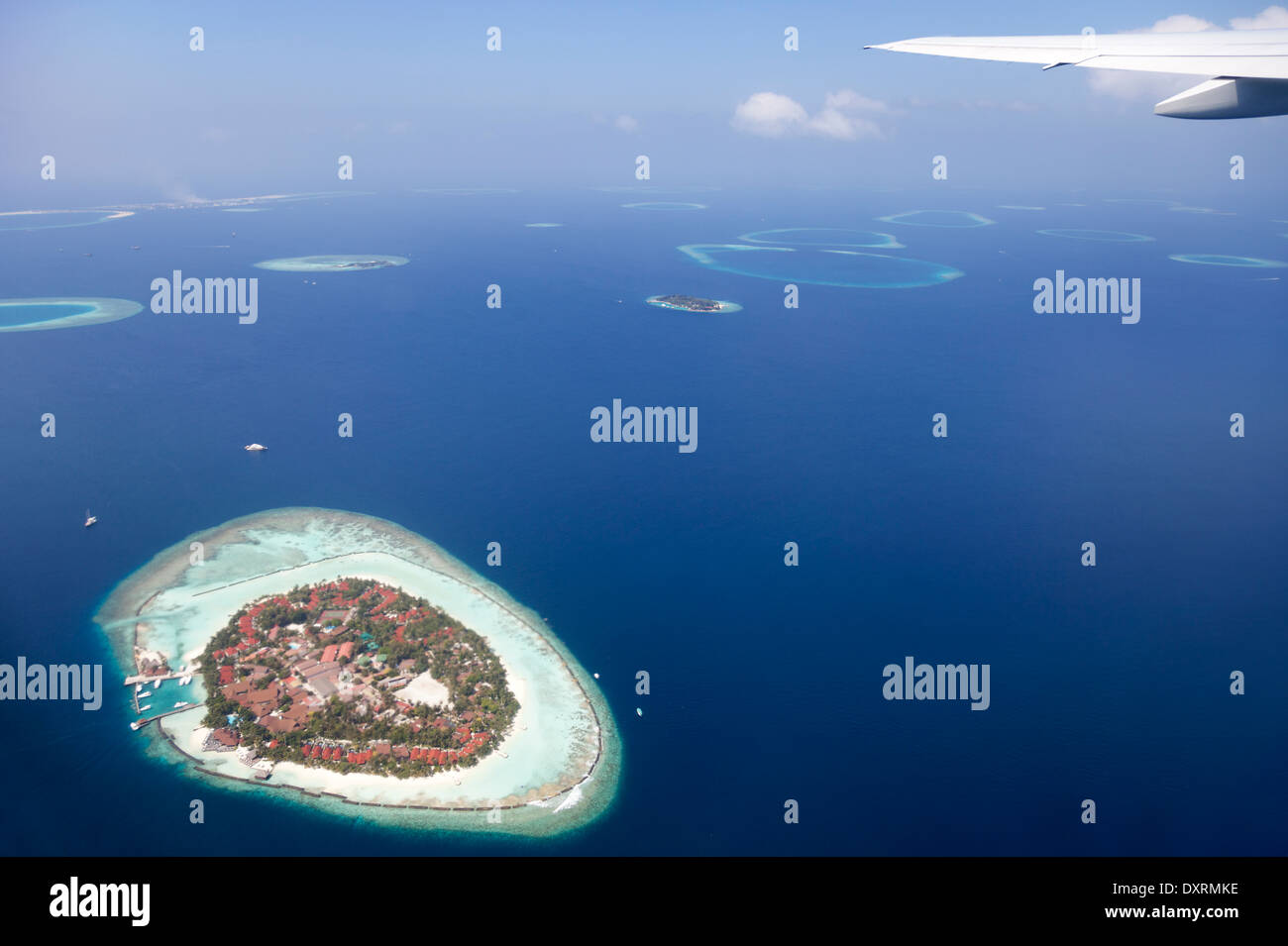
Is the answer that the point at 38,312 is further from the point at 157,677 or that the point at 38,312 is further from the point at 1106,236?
the point at 1106,236

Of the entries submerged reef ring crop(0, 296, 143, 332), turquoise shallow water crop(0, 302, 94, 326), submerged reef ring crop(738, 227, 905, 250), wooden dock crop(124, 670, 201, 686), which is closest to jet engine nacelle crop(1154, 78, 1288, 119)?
wooden dock crop(124, 670, 201, 686)

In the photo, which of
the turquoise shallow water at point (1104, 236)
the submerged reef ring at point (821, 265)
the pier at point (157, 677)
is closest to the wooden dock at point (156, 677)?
the pier at point (157, 677)

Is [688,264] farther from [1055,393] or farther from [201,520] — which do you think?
[201,520]

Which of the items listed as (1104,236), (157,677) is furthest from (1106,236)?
(157,677)

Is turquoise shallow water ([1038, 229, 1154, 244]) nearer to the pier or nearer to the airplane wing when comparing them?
the airplane wing

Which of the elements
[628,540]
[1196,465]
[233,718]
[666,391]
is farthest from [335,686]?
[1196,465]

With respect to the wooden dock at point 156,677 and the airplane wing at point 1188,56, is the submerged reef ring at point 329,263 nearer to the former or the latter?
the wooden dock at point 156,677

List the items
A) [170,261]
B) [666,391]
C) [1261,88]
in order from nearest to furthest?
[1261,88] → [666,391] → [170,261]

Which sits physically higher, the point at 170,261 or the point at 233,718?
the point at 170,261
